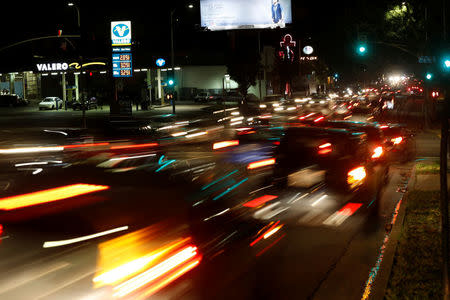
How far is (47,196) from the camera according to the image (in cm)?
1170

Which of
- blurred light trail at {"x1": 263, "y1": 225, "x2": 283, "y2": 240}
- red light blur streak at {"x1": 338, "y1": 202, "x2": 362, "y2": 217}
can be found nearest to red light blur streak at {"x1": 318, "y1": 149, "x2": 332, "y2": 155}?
red light blur streak at {"x1": 338, "y1": 202, "x2": 362, "y2": 217}

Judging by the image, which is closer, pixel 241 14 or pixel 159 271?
pixel 159 271

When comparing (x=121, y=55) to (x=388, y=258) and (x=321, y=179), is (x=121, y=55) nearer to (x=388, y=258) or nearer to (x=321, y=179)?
(x=321, y=179)

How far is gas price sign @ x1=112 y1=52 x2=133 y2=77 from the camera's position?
114ft

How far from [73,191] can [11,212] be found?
1.94m

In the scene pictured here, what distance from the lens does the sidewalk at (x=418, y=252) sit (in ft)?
21.2

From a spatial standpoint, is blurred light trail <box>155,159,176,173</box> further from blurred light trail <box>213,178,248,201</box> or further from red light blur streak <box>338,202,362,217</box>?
red light blur streak <box>338,202,362,217</box>

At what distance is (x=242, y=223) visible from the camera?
10180 mm

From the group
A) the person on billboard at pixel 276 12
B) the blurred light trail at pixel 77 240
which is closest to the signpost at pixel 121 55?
the blurred light trail at pixel 77 240

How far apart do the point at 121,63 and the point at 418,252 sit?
2934 cm

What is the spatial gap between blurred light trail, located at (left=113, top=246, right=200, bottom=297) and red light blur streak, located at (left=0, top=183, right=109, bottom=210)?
4.45m

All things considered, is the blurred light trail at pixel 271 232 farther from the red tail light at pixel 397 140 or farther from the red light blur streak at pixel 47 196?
the red tail light at pixel 397 140

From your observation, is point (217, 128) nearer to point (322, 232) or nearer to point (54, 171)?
point (54, 171)

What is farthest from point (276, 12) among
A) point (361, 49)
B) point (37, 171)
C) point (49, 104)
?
point (37, 171)
